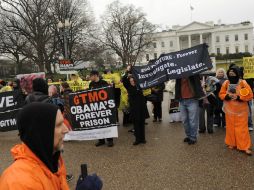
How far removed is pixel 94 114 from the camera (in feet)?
26.1

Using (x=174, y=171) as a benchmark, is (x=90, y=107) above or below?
above

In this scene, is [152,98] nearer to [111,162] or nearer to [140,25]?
[111,162]

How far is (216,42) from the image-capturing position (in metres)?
117

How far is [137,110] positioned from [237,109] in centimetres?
229

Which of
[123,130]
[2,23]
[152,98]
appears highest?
[2,23]

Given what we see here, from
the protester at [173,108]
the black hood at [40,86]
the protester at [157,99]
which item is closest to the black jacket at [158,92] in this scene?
the protester at [157,99]

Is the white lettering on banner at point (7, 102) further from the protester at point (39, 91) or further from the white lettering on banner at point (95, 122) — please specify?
the protester at point (39, 91)

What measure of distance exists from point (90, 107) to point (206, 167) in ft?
10.5

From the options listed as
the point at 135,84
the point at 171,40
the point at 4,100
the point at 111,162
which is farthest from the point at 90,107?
the point at 171,40

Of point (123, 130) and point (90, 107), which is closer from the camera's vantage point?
point (90, 107)

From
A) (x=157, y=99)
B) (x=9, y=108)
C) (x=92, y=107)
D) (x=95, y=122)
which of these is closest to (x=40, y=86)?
(x=92, y=107)

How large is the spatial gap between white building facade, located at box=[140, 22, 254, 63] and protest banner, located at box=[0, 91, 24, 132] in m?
104

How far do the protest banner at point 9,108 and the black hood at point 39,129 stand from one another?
863 cm

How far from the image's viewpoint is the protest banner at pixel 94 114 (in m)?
7.85
